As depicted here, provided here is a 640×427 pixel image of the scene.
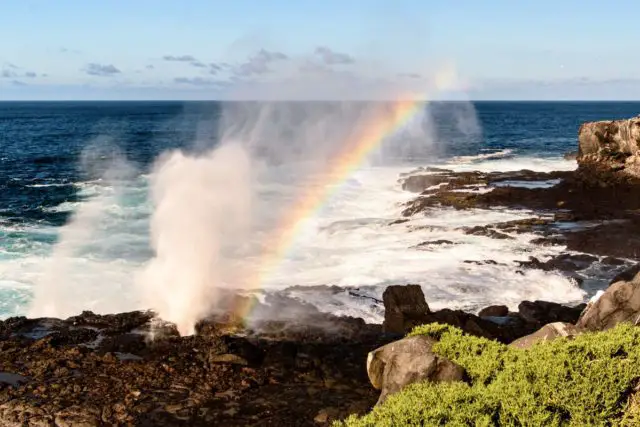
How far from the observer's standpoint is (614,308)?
61.8ft

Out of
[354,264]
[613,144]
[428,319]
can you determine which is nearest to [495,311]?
[428,319]

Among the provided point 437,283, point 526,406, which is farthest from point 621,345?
point 437,283

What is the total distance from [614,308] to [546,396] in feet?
26.7

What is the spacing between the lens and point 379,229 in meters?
39.7

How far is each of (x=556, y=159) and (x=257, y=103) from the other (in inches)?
2654

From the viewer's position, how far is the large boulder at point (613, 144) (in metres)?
58.7

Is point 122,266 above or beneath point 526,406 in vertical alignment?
beneath

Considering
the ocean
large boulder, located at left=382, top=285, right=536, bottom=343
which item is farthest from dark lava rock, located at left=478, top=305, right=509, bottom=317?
the ocean

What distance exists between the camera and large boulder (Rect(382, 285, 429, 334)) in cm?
2269

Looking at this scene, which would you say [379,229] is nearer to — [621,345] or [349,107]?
[621,345]

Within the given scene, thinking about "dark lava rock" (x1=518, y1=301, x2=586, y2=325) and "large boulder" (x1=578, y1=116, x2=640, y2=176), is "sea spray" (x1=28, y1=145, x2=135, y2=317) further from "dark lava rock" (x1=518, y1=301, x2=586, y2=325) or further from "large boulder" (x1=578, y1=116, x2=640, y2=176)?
"large boulder" (x1=578, y1=116, x2=640, y2=176)

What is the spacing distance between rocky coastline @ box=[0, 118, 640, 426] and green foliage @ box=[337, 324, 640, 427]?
6.69 ft

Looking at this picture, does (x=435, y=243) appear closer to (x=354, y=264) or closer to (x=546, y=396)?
(x=354, y=264)

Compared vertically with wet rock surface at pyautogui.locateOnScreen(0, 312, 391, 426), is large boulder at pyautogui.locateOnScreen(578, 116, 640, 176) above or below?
above
